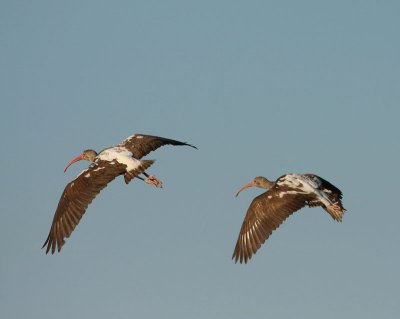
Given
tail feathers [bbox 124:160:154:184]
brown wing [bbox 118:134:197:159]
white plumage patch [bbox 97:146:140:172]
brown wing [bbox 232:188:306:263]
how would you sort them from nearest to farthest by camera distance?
brown wing [bbox 232:188:306:263]
tail feathers [bbox 124:160:154:184]
white plumage patch [bbox 97:146:140:172]
brown wing [bbox 118:134:197:159]

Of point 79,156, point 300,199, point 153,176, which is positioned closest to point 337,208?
point 300,199

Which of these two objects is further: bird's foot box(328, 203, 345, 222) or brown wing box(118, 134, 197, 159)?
brown wing box(118, 134, 197, 159)

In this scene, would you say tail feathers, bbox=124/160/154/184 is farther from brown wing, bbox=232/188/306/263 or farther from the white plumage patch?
brown wing, bbox=232/188/306/263

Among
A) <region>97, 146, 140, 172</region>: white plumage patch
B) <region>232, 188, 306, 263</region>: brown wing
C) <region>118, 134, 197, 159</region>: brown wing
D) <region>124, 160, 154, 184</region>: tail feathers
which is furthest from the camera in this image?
<region>118, 134, 197, 159</region>: brown wing

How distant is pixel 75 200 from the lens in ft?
159

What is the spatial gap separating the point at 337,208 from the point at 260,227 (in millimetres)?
2397

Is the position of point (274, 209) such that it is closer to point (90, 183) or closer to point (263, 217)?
point (263, 217)

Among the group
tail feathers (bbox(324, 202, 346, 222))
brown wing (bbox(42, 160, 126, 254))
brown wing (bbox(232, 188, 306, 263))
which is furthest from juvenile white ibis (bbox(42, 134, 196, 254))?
tail feathers (bbox(324, 202, 346, 222))

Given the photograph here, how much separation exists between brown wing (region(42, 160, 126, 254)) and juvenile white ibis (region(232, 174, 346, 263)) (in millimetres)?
4252

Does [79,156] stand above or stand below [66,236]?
above

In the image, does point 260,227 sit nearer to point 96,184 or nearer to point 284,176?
point 284,176

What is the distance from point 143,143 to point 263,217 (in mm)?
4918

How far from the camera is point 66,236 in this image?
4803 cm

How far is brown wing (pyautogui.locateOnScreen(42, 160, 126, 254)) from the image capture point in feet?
158
